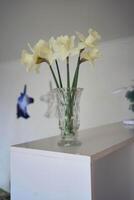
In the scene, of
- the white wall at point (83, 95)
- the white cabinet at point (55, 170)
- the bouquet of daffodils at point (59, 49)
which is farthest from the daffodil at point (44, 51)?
the white wall at point (83, 95)

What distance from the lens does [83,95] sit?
8.24 feet

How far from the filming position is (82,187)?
896mm

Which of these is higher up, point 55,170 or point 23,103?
point 23,103

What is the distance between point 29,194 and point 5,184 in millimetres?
2342

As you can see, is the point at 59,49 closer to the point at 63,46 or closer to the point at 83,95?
the point at 63,46

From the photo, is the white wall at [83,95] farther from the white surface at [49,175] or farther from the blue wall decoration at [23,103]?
the white surface at [49,175]

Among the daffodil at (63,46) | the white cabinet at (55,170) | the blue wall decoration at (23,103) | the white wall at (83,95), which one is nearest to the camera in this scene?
the white cabinet at (55,170)

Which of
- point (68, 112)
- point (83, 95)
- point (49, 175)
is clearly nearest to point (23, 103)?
point (83, 95)

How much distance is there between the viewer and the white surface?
90 cm

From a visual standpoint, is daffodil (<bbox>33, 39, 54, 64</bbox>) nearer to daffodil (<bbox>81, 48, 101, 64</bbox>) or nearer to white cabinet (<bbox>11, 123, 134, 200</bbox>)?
daffodil (<bbox>81, 48, 101, 64</bbox>)

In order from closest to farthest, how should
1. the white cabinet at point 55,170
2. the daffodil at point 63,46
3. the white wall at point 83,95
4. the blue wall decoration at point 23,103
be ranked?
the white cabinet at point 55,170
the daffodil at point 63,46
the white wall at point 83,95
the blue wall decoration at point 23,103

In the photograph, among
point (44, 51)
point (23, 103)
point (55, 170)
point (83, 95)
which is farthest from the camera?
point (23, 103)

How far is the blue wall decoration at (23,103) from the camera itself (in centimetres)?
292

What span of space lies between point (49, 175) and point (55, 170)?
0.12 ft
